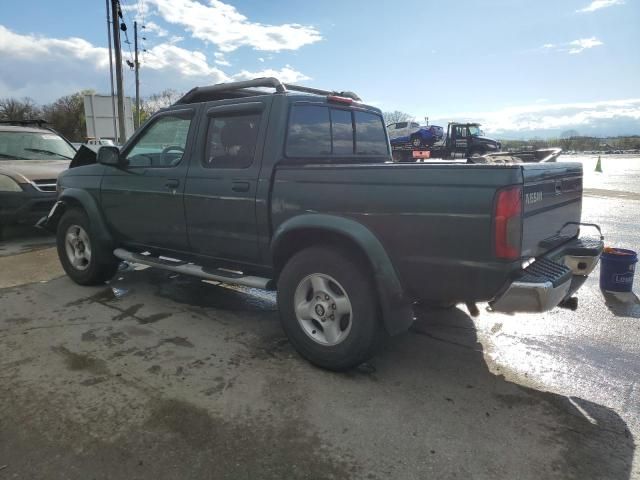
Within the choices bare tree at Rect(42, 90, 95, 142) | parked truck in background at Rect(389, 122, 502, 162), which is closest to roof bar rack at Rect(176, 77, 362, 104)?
parked truck in background at Rect(389, 122, 502, 162)

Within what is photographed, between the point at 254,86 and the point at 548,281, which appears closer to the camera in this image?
the point at 548,281

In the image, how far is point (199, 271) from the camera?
13.4 feet

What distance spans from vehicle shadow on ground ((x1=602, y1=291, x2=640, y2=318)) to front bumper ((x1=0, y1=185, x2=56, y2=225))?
7.91 meters

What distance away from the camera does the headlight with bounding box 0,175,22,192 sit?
736 cm

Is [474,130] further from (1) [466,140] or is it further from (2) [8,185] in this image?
(2) [8,185]

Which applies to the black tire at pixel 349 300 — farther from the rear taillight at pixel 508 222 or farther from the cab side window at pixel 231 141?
the cab side window at pixel 231 141

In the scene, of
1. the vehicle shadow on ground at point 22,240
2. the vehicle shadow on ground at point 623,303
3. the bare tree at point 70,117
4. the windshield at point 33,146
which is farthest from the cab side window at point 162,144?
the bare tree at point 70,117

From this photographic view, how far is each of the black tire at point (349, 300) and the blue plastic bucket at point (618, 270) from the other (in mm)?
3105

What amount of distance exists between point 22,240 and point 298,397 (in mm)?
7096

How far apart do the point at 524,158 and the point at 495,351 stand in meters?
2.03

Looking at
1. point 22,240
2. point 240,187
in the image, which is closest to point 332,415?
point 240,187

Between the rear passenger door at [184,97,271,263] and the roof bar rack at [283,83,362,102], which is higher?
the roof bar rack at [283,83,362,102]

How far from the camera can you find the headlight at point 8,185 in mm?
7359

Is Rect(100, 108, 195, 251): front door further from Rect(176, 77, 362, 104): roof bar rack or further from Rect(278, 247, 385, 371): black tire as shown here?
Rect(278, 247, 385, 371): black tire
